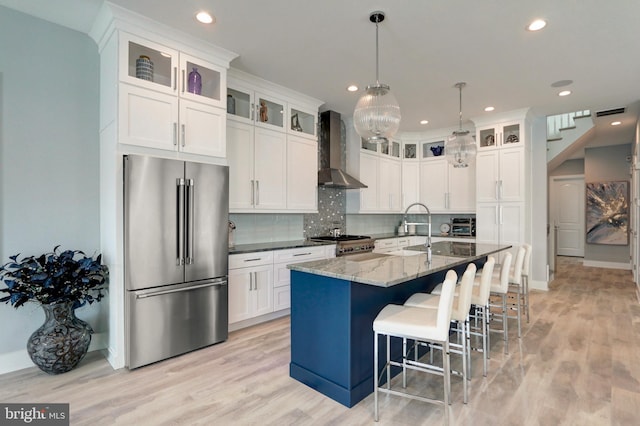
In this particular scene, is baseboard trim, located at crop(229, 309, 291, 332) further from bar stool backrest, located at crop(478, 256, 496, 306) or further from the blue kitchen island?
bar stool backrest, located at crop(478, 256, 496, 306)

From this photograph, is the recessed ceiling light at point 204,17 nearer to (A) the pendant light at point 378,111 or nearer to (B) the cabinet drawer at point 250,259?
(A) the pendant light at point 378,111

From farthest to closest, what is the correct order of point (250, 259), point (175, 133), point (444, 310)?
point (250, 259) < point (175, 133) < point (444, 310)

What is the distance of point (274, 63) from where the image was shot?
3629 millimetres

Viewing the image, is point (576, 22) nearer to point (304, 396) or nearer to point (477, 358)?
point (477, 358)

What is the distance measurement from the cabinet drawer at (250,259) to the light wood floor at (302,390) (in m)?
0.76

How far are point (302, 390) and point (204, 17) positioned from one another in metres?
3.06

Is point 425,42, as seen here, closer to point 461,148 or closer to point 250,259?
point 461,148

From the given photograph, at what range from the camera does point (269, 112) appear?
436 cm

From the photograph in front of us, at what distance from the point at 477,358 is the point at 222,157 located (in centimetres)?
307

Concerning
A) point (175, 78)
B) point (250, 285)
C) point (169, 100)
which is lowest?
point (250, 285)

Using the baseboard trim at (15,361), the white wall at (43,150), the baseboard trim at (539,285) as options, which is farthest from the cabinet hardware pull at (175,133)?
the baseboard trim at (539,285)

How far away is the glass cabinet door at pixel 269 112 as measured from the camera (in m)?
4.14

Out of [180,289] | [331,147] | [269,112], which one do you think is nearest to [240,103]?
[269,112]

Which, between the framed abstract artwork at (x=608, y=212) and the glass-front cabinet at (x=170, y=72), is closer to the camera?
the glass-front cabinet at (x=170, y=72)
